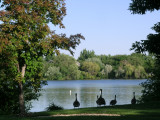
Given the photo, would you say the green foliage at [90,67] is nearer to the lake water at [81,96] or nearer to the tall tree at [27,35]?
the lake water at [81,96]

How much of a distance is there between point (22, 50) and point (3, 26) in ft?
5.31

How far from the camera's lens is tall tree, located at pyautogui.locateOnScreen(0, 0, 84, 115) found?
1541 cm

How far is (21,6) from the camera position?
51.6 feet

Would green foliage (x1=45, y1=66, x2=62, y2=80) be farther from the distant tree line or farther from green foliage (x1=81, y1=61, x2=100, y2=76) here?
green foliage (x1=81, y1=61, x2=100, y2=76)

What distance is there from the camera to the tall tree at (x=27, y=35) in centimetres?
1541

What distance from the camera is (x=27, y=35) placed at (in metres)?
15.6

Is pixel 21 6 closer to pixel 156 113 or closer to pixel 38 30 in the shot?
pixel 38 30

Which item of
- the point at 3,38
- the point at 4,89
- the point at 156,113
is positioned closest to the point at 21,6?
the point at 3,38

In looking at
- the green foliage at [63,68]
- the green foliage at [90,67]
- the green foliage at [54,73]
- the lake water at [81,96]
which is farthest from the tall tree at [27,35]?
the green foliage at [90,67]

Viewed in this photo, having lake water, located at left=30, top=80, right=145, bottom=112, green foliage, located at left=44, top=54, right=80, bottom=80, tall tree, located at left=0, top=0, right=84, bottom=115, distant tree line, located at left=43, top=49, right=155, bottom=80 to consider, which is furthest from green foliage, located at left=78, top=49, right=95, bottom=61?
tall tree, located at left=0, top=0, right=84, bottom=115

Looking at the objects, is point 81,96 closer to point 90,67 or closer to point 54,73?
point 54,73

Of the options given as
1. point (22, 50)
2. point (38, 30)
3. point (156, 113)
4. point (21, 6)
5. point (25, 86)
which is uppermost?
point (21, 6)

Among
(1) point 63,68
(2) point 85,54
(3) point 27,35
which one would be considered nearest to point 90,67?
(1) point 63,68

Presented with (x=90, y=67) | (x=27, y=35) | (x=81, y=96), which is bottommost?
(x=81, y=96)
